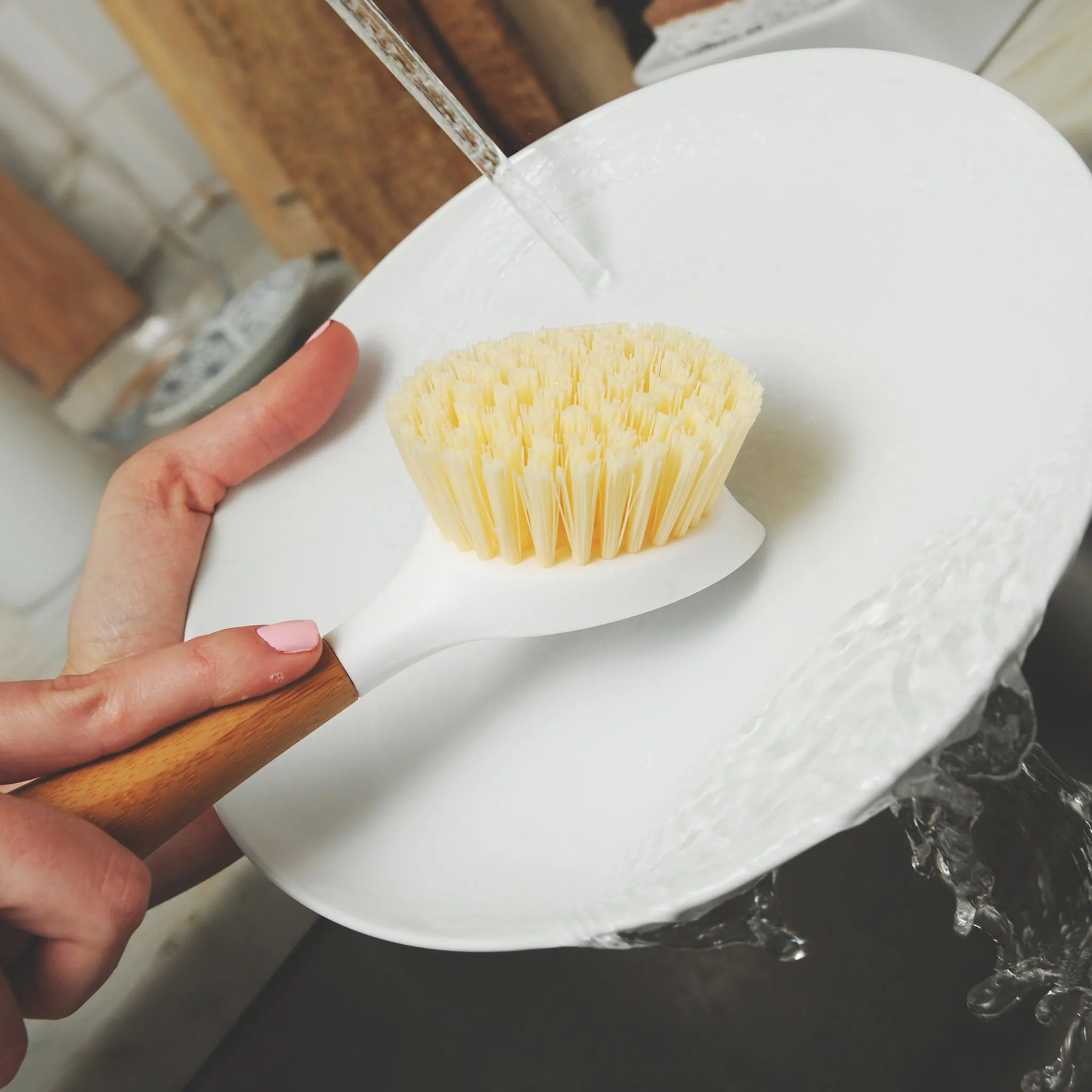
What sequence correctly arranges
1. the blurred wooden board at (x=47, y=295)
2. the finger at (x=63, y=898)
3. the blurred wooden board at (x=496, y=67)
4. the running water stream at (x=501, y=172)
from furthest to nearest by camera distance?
the blurred wooden board at (x=47, y=295) → the blurred wooden board at (x=496, y=67) → the running water stream at (x=501, y=172) → the finger at (x=63, y=898)

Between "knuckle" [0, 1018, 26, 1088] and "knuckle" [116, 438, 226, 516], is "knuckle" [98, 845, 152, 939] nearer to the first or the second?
"knuckle" [0, 1018, 26, 1088]

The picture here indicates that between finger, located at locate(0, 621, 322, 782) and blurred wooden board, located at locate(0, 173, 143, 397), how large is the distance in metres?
0.57

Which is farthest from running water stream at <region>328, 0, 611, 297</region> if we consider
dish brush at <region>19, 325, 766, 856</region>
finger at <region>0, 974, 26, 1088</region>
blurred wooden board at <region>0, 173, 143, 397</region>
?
blurred wooden board at <region>0, 173, 143, 397</region>

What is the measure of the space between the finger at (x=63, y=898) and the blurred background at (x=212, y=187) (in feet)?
0.54

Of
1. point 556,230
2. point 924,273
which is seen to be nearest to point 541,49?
point 556,230

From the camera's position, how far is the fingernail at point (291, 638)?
11.1 inches

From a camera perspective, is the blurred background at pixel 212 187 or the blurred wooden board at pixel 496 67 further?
the blurred wooden board at pixel 496 67

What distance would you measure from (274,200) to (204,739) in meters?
0.76

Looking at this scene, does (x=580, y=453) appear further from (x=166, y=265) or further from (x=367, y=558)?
(x=166, y=265)

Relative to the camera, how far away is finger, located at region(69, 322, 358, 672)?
1.44 feet

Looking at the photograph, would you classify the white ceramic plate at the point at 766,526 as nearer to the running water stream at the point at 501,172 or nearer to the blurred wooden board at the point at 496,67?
the running water stream at the point at 501,172

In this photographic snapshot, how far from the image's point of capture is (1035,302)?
292 millimetres

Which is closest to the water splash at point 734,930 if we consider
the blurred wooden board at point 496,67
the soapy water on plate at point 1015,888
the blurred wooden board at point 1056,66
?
the soapy water on plate at point 1015,888

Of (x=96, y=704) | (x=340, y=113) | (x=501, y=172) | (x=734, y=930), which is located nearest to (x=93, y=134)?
(x=340, y=113)
